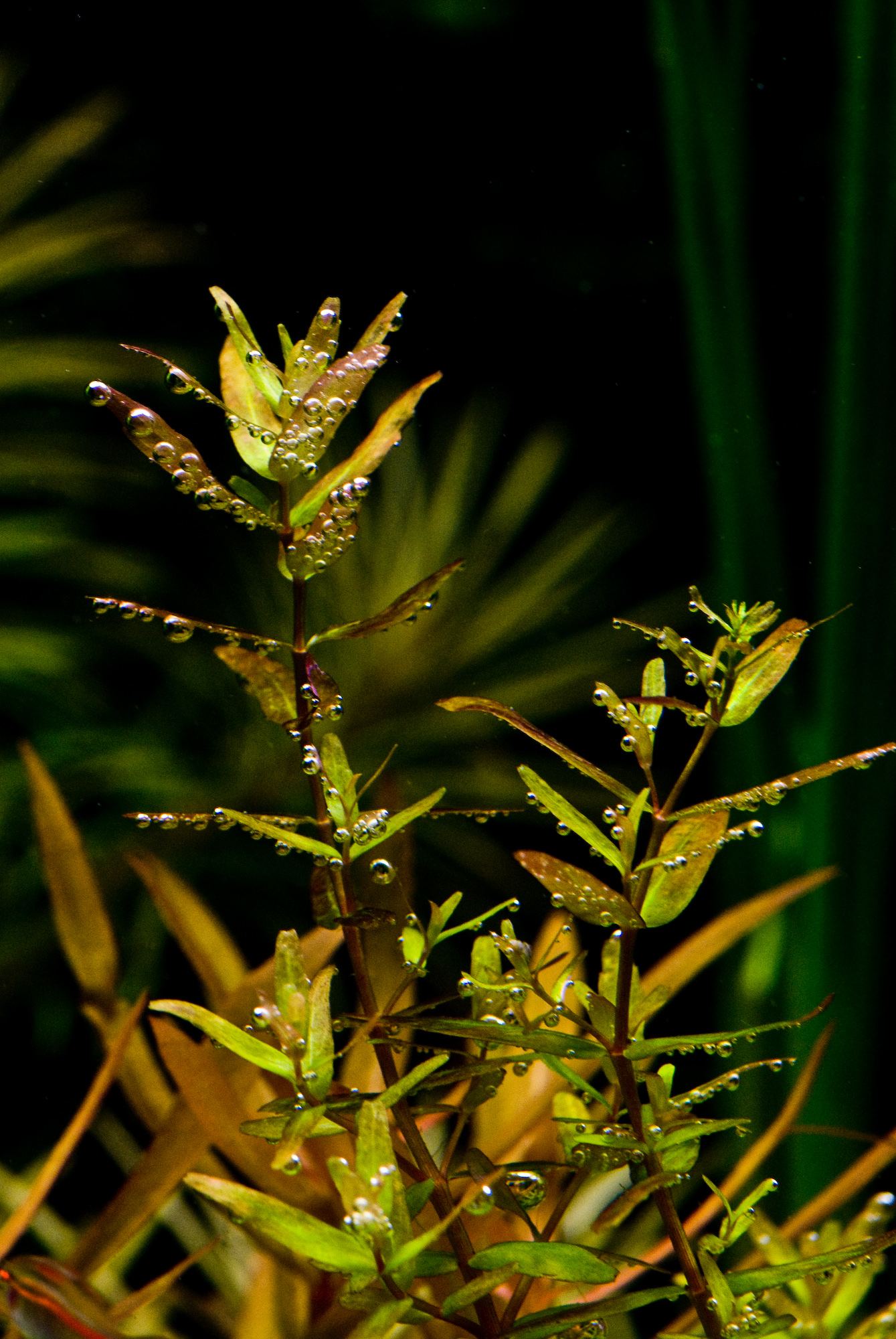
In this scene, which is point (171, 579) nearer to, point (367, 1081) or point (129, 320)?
point (129, 320)

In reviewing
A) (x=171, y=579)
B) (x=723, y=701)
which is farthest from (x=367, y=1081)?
(x=171, y=579)

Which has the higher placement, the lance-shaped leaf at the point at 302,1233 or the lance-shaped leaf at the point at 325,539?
the lance-shaped leaf at the point at 325,539

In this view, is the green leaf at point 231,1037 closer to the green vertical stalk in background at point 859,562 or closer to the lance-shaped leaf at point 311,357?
the lance-shaped leaf at point 311,357

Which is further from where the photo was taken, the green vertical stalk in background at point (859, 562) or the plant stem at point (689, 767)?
the green vertical stalk in background at point (859, 562)

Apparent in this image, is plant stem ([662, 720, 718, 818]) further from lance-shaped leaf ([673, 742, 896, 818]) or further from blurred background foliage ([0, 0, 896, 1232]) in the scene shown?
blurred background foliage ([0, 0, 896, 1232])

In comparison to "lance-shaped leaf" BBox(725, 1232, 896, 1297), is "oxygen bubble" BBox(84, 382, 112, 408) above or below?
above

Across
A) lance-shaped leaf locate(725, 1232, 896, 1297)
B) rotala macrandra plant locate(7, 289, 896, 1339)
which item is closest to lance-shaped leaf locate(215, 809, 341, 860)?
rotala macrandra plant locate(7, 289, 896, 1339)

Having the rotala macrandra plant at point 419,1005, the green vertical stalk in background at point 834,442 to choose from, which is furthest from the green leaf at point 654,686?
the green vertical stalk in background at point 834,442
